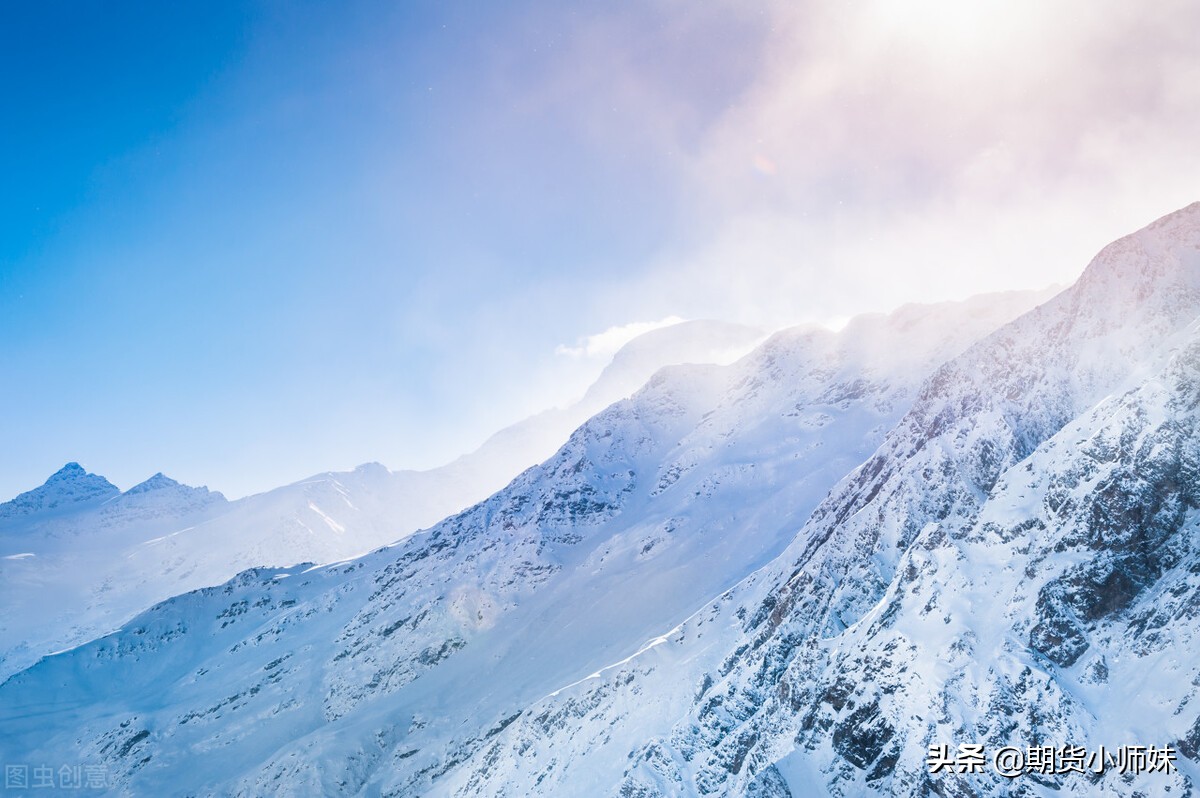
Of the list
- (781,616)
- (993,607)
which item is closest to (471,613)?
(781,616)

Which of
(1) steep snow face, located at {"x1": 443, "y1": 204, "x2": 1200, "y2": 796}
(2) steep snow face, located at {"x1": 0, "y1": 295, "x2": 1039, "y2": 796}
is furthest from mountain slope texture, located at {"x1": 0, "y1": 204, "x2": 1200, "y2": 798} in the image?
(2) steep snow face, located at {"x1": 0, "y1": 295, "x2": 1039, "y2": 796}

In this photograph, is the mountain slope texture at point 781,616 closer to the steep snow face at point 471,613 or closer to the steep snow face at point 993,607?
the steep snow face at point 993,607

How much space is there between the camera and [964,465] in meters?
58.3

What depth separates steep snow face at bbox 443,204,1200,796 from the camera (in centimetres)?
3356

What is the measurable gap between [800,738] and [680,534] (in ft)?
294

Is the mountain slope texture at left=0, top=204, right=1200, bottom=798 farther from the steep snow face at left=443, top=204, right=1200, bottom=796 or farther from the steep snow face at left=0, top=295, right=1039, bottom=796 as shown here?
the steep snow face at left=0, top=295, right=1039, bottom=796

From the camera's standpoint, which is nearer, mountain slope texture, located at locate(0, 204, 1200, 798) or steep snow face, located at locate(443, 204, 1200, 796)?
steep snow face, located at locate(443, 204, 1200, 796)

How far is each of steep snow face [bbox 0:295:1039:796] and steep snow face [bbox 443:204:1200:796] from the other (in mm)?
28485

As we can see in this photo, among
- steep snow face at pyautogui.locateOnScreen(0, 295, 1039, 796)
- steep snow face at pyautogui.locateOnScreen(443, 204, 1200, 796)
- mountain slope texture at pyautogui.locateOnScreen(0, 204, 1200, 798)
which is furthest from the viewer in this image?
steep snow face at pyautogui.locateOnScreen(0, 295, 1039, 796)

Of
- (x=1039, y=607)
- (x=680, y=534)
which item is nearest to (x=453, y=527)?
(x=680, y=534)

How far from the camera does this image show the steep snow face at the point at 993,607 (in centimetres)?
3356

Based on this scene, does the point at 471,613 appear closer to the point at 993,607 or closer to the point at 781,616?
the point at 781,616

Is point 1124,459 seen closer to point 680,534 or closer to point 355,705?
point 680,534

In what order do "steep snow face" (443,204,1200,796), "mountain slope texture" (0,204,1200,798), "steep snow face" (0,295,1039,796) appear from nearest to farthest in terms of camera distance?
"steep snow face" (443,204,1200,796)
"mountain slope texture" (0,204,1200,798)
"steep snow face" (0,295,1039,796)
